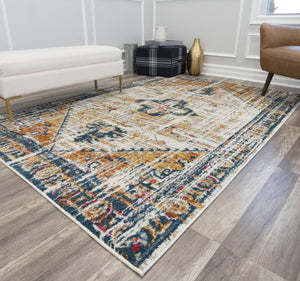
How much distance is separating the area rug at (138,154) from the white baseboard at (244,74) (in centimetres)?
47

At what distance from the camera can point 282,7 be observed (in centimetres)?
287

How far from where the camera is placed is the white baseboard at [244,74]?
281 cm

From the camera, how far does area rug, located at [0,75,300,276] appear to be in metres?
0.93

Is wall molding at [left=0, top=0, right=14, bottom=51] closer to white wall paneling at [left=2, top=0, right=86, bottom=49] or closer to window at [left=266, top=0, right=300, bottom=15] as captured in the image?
white wall paneling at [left=2, top=0, right=86, bottom=49]

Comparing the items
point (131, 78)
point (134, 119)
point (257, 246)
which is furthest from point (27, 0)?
point (257, 246)

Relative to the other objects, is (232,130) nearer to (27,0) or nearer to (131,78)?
(131,78)

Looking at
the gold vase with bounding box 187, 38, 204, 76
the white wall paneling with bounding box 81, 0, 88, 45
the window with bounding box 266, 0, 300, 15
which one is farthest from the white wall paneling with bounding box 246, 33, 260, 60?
the white wall paneling with bounding box 81, 0, 88, 45

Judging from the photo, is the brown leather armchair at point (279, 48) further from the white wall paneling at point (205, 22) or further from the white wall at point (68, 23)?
the white wall at point (68, 23)

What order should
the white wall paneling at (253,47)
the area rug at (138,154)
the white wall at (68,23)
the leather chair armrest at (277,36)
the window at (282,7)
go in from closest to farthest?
the area rug at (138,154), the leather chair armrest at (277,36), the white wall at (68,23), the window at (282,7), the white wall paneling at (253,47)

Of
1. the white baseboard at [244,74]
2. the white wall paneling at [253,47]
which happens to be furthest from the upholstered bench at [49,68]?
the white wall paneling at [253,47]

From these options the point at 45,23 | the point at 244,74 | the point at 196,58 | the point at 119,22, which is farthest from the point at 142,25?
the point at 244,74

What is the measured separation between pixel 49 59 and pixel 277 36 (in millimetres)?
1867

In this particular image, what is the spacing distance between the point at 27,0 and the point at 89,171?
80.0 inches

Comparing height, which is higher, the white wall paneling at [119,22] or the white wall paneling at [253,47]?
the white wall paneling at [119,22]
